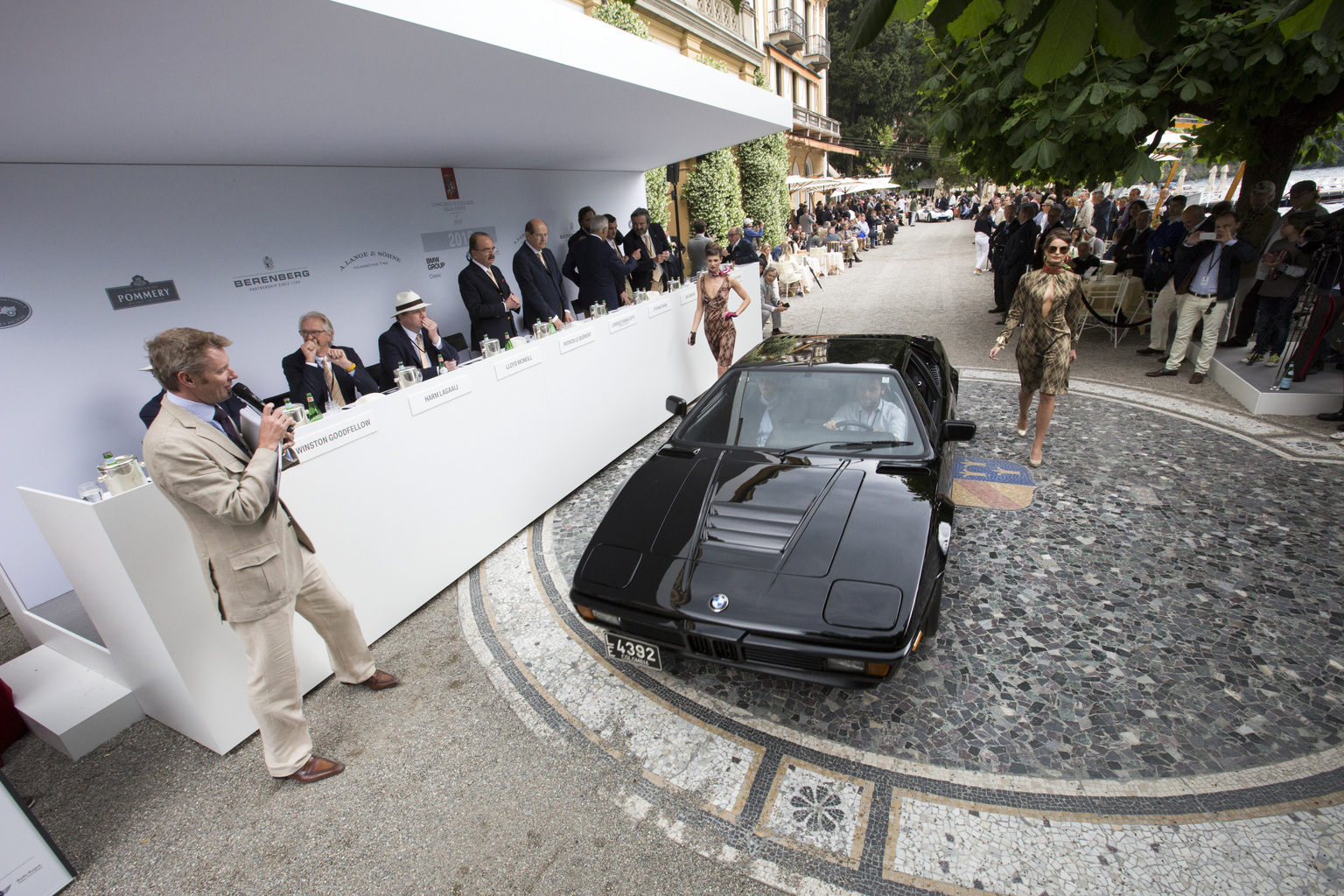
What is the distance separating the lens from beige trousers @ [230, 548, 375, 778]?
2.62 m

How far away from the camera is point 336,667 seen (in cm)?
329

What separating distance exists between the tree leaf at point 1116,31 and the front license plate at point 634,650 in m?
2.64

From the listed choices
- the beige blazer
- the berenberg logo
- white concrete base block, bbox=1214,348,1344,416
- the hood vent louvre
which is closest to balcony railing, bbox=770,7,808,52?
white concrete base block, bbox=1214,348,1344,416

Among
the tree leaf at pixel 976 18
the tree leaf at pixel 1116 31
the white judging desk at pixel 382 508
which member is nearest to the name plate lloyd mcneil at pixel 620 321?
the white judging desk at pixel 382 508

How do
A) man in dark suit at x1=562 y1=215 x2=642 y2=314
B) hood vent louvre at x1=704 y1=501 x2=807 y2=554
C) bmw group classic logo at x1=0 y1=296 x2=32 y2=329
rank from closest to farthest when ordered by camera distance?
hood vent louvre at x1=704 y1=501 x2=807 y2=554
bmw group classic logo at x1=0 y1=296 x2=32 y2=329
man in dark suit at x1=562 y1=215 x2=642 y2=314

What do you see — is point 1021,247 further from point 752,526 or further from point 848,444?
point 752,526

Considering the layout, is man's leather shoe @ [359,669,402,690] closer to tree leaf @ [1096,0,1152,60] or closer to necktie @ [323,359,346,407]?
necktie @ [323,359,346,407]

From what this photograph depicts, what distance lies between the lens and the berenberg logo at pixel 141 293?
4727 mm

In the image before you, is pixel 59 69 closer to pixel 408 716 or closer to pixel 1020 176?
pixel 408 716

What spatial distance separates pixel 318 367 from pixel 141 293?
1.86 meters

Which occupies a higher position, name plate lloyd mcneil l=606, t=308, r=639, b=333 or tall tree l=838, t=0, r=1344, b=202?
tall tree l=838, t=0, r=1344, b=202

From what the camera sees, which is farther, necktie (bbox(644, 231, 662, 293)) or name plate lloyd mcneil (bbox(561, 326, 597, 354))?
necktie (bbox(644, 231, 662, 293))

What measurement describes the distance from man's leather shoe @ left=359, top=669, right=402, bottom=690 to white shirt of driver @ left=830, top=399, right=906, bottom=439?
2997 millimetres

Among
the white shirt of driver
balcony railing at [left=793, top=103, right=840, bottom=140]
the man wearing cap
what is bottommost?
the white shirt of driver
